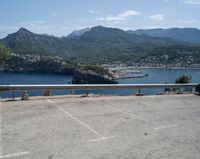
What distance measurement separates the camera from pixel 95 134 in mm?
7457

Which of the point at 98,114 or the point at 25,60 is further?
the point at 25,60

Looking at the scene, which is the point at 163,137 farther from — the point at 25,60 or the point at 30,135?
the point at 25,60

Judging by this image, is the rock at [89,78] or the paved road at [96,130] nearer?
the paved road at [96,130]

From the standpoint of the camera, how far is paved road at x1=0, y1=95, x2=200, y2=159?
6184 mm

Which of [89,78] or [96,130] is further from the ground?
[96,130]

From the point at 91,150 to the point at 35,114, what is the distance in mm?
3499

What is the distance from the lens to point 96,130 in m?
7.81

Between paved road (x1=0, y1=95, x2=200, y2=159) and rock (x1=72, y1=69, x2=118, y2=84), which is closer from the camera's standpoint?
paved road (x1=0, y1=95, x2=200, y2=159)

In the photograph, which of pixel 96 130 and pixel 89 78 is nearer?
pixel 96 130

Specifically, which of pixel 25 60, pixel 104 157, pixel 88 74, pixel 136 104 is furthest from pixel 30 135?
pixel 25 60

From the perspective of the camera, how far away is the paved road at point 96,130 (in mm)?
6184

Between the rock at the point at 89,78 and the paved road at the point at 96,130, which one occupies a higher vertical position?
the paved road at the point at 96,130

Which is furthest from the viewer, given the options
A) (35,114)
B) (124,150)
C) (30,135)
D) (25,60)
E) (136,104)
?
(25,60)

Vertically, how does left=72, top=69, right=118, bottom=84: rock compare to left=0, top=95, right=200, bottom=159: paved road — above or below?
below
